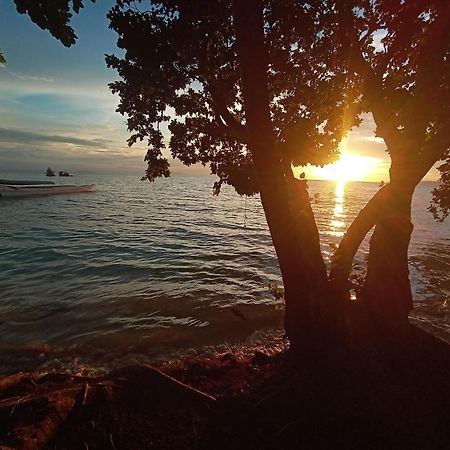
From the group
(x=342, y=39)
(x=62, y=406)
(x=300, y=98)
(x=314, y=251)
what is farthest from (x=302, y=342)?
(x=342, y=39)

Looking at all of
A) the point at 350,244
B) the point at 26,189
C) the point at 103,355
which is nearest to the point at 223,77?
the point at 350,244

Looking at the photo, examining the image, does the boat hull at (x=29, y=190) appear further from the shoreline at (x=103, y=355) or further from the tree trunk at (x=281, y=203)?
the tree trunk at (x=281, y=203)

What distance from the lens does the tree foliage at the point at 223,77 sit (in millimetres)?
6184

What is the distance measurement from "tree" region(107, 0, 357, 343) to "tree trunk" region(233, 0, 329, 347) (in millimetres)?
17

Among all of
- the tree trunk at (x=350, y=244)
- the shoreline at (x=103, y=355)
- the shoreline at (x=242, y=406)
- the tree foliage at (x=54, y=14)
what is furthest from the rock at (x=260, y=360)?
the tree foliage at (x=54, y=14)

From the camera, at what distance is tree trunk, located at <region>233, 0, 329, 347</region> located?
472cm

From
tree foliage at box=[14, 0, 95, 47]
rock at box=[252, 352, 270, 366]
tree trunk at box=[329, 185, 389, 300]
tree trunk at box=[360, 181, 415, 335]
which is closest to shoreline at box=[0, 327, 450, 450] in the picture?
rock at box=[252, 352, 270, 366]

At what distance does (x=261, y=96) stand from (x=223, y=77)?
8.58 feet

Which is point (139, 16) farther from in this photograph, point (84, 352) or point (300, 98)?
point (84, 352)

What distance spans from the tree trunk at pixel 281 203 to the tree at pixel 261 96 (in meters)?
0.02

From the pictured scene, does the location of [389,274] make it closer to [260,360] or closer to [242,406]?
[260,360]

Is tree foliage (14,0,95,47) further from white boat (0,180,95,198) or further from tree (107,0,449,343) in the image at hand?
white boat (0,180,95,198)

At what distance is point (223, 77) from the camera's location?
7004 millimetres

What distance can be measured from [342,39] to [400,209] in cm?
372
